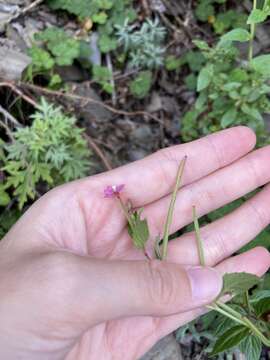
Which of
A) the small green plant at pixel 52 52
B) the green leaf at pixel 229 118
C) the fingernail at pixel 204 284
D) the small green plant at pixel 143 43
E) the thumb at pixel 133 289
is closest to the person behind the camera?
the thumb at pixel 133 289

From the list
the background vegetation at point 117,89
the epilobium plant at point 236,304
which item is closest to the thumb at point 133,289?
the epilobium plant at point 236,304

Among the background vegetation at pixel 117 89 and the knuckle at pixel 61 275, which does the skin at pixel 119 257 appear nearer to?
the knuckle at pixel 61 275

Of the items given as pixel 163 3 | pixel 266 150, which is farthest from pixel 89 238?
pixel 163 3

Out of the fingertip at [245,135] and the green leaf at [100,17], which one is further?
the green leaf at [100,17]

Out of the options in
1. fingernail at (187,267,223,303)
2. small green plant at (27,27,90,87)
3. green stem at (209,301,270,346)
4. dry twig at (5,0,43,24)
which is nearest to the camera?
fingernail at (187,267,223,303)

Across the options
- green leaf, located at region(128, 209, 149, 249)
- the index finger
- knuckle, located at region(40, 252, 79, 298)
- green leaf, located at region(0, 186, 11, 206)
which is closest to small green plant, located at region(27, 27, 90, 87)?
green leaf, located at region(0, 186, 11, 206)

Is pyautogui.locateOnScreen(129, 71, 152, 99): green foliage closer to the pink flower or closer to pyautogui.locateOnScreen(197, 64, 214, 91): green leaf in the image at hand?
pyautogui.locateOnScreen(197, 64, 214, 91): green leaf

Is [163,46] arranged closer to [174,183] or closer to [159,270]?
[174,183]
